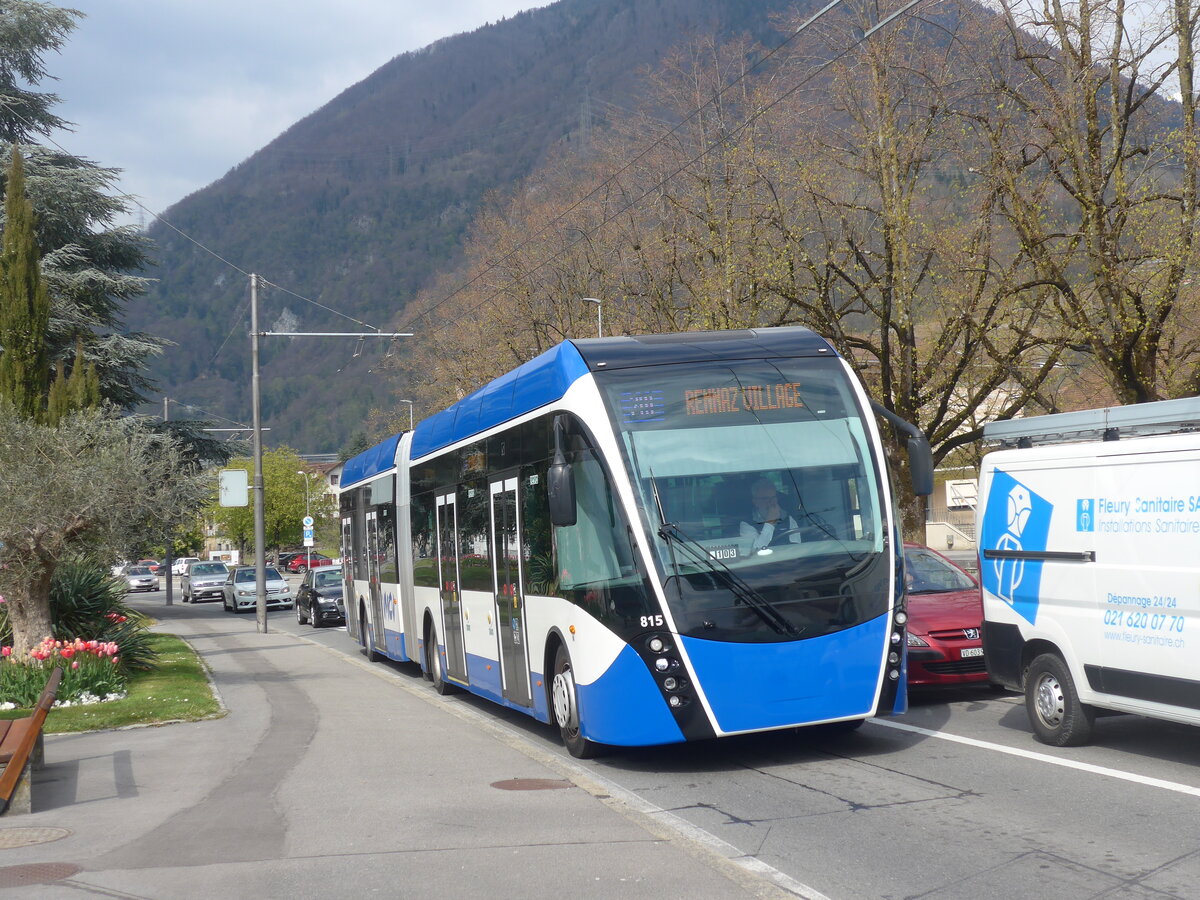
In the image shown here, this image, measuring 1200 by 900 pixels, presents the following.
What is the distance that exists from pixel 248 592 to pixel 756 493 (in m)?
39.1

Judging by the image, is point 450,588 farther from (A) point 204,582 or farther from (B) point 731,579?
(A) point 204,582

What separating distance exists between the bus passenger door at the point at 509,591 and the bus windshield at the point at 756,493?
2.54m

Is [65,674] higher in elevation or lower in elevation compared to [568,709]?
higher

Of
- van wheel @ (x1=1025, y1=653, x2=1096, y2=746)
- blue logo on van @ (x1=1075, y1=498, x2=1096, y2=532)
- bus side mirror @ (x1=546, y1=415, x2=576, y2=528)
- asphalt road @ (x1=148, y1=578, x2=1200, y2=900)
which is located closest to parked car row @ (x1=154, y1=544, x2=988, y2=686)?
asphalt road @ (x1=148, y1=578, x2=1200, y2=900)

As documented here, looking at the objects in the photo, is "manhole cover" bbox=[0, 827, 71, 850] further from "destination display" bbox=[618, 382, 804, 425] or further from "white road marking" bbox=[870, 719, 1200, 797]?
"white road marking" bbox=[870, 719, 1200, 797]

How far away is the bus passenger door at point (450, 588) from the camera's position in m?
15.0

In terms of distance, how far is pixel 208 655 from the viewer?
985 inches

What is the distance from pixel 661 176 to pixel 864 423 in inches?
914

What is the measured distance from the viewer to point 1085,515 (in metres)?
9.74

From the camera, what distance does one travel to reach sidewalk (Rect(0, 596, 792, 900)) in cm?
684

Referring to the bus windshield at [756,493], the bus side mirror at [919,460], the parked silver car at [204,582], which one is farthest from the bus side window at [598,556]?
the parked silver car at [204,582]

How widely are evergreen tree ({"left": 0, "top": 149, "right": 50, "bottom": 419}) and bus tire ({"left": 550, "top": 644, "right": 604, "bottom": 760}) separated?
36.1 ft

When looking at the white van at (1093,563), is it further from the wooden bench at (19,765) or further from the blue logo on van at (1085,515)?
the wooden bench at (19,765)

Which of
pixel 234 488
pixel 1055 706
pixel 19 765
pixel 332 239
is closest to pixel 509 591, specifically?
pixel 19 765
